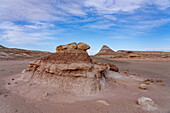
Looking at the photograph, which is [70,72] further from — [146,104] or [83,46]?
[146,104]

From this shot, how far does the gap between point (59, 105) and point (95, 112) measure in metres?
1.54

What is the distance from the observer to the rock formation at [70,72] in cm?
579

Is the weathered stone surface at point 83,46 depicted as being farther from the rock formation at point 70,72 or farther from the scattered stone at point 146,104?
the scattered stone at point 146,104


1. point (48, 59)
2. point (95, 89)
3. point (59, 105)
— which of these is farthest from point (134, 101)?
point (48, 59)

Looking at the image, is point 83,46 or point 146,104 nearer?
point 146,104

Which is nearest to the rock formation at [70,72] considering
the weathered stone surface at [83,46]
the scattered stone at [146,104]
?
the weathered stone surface at [83,46]

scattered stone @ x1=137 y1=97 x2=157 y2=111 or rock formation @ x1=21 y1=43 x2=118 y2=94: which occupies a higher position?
rock formation @ x1=21 y1=43 x2=118 y2=94

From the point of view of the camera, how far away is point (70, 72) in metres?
6.12

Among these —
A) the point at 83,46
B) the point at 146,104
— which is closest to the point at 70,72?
the point at 83,46

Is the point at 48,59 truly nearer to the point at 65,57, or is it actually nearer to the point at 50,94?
the point at 65,57

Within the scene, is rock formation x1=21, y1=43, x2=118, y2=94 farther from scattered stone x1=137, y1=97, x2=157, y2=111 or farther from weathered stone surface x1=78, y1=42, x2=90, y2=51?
scattered stone x1=137, y1=97, x2=157, y2=111

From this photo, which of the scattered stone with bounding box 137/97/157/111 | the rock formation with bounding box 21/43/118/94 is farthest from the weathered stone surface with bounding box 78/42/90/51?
the scattered stone with bounding box 137/97/157/111

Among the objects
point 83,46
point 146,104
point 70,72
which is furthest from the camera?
point 83,46

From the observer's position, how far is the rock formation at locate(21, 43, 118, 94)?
19.0 feet
